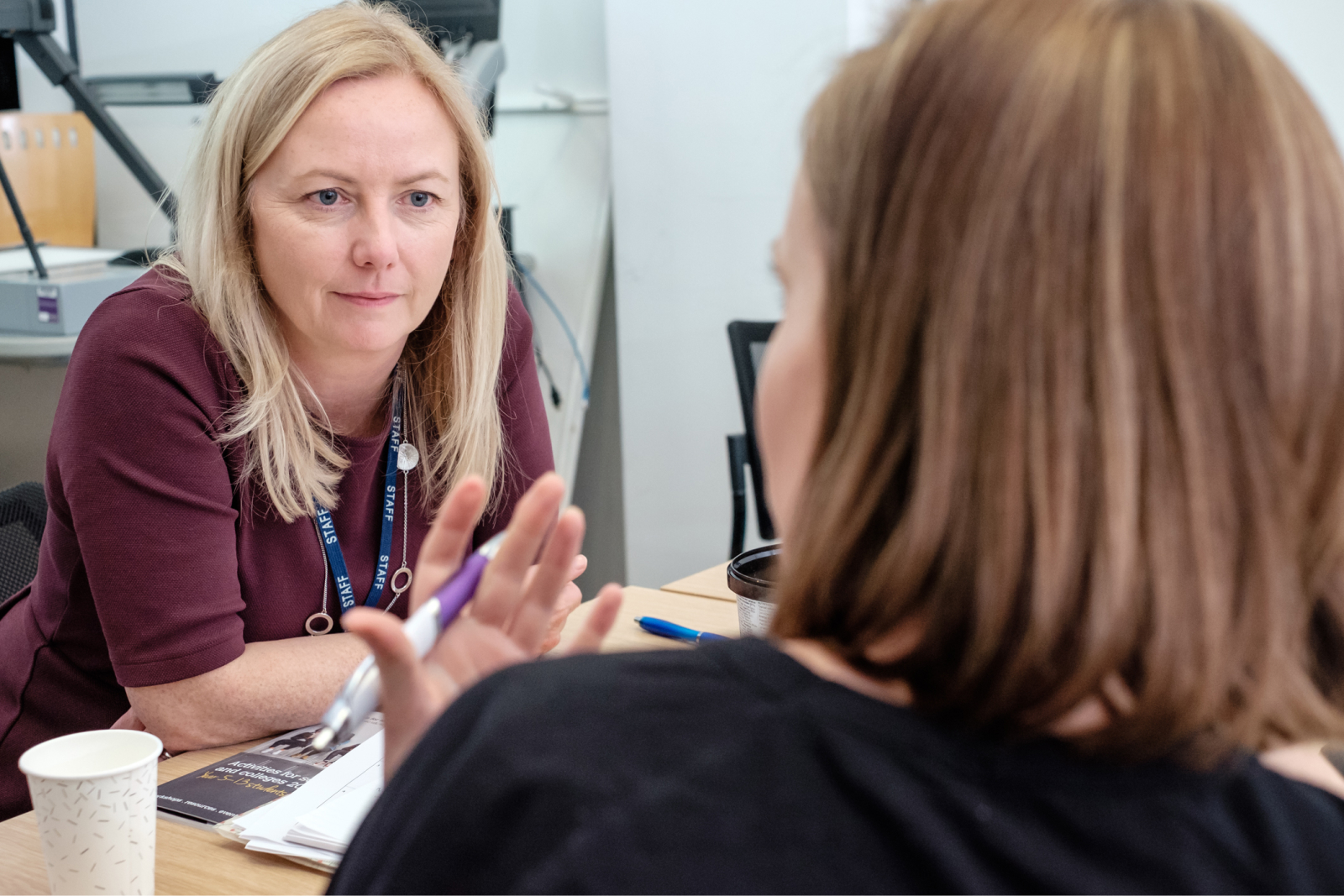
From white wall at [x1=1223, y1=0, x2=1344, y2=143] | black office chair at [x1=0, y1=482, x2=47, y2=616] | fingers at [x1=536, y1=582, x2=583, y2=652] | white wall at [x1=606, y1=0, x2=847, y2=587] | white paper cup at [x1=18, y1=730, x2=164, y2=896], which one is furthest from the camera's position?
white wall at [x1=1223, y1=0, x2=1344, y2=143]

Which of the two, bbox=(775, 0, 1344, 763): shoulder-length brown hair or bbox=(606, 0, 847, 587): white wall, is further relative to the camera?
bbox=(606, 0, 847, 587): white wall

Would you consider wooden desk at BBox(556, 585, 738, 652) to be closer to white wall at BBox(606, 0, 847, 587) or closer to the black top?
the black top

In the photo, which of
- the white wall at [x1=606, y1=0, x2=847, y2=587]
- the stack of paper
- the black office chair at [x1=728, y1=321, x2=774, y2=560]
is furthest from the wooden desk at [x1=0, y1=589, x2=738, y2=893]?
the white wall at [x1=606, y1=0, x2=847, y2=587]

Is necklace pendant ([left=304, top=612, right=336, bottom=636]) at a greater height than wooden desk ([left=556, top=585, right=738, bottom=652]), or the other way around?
necklace pendant ([left=304, top=612, right=336, bottom=636])

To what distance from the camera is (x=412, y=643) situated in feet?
1.73

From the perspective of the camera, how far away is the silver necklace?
1.24 meters

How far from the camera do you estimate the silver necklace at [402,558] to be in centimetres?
124

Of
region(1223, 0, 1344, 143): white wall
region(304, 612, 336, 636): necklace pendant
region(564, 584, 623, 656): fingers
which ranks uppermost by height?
region(1223, 0, 1344, 143): white wall

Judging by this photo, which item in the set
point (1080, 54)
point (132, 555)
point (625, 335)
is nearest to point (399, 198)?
point (132, 555)

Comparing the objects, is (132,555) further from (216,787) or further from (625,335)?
(625,335)

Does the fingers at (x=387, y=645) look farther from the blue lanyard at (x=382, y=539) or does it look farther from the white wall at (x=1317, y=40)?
the white wall at (x=1317, y=40)

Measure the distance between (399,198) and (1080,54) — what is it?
100 cm

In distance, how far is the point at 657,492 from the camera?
9.16 ft

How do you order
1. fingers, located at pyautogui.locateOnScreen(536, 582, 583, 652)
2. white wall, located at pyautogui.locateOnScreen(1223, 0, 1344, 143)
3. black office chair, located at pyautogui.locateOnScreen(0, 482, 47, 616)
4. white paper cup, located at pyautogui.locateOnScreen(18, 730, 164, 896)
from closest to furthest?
white paper cup, located at pyautogui.locateOnScreen(18, 730, 164, 896) < fingers, located at pyautogui.locateOnScreen(536, 582, 583, 652) < black office chair, located at pyautogui.locateOnScreen(0, 482, 47, 616) < white wall, located at pyautogui.locateOnScreen(1223, 0, 1344, 143)
